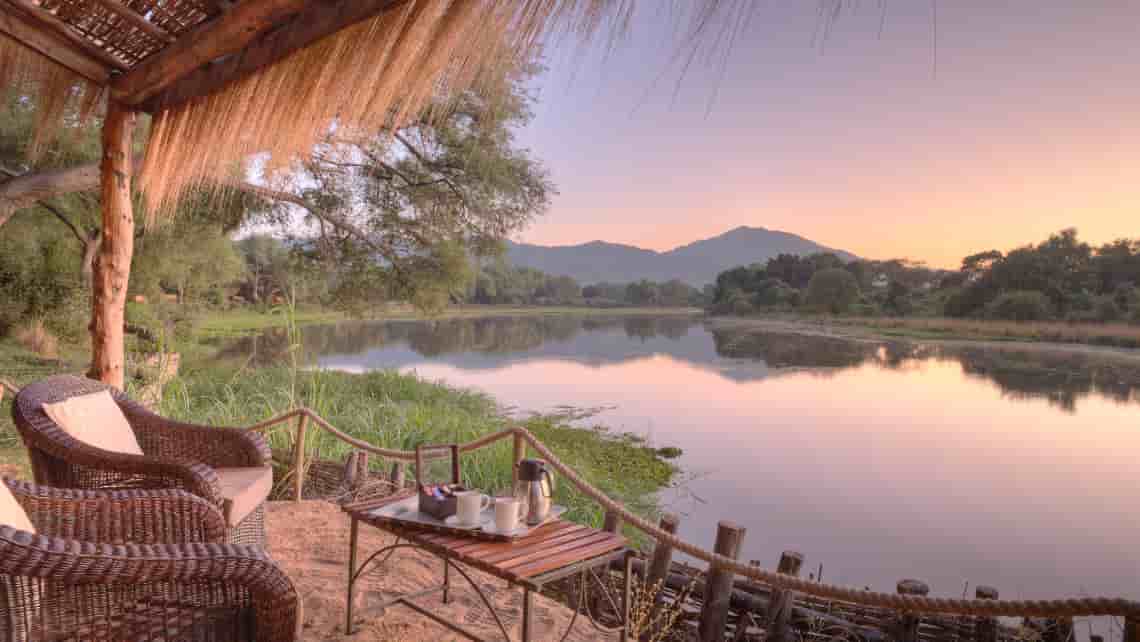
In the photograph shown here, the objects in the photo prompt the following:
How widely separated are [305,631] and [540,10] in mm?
2206

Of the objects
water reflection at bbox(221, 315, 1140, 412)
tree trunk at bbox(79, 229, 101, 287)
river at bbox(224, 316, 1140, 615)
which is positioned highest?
tree trunk at bbox(79, 229, 101, 287)

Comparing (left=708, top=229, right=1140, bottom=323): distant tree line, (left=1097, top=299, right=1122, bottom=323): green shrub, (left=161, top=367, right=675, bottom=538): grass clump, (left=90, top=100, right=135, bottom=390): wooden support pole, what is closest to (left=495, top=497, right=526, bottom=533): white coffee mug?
(left=161, top=367, right=675, bottom=538): grass clump

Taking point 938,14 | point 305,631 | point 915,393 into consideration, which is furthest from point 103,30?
point 915,393

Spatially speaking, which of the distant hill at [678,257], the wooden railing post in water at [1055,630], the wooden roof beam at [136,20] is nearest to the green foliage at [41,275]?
the wooden roof beam at [136,20]

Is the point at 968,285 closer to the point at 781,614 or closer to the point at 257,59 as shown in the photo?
the point at 781,614

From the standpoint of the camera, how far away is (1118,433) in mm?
12477

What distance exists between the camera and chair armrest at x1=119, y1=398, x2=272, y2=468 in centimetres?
284

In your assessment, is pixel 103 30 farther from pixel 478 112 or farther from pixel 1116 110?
pixel 1116 110

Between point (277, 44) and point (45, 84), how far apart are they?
6.45 feet

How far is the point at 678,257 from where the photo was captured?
1204 inches

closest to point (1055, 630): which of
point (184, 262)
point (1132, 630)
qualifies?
point (1132, 630)

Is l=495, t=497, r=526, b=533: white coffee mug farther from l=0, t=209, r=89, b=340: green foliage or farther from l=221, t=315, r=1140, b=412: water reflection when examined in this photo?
l=0, t=209, r=89, b=340: green foliage

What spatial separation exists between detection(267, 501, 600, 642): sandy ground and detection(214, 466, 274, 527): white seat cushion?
0.45m

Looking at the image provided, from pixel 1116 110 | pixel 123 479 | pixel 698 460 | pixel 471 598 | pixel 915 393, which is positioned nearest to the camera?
pixel 123 479
